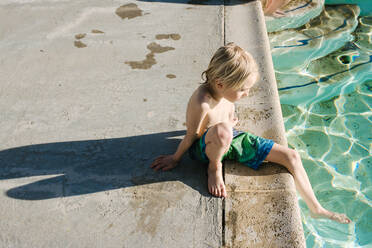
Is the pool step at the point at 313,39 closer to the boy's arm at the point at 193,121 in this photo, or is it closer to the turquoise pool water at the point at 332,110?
the turquoise pool water at the point at 332,110

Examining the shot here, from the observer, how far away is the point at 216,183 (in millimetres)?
2119

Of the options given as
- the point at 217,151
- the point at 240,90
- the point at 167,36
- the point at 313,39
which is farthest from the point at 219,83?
the point at 313,39

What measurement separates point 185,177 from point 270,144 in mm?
590

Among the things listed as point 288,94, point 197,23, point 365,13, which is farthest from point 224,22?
point 365,13

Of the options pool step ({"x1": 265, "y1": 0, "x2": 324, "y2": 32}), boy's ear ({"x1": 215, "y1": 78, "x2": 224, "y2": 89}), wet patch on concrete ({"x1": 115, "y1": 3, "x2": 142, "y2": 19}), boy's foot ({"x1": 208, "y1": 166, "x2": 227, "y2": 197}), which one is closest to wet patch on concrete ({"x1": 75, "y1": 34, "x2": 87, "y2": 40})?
wet patch on concrete ({"x1": 115, "y1": 3, "x2": 142, "y2": 19})

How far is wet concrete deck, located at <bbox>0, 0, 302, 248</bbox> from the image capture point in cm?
199

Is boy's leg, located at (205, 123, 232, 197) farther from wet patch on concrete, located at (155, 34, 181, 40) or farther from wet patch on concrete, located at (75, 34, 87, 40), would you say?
wet patch on concrete, located at (75, 34, 87, 40)

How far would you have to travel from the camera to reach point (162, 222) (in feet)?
6.58

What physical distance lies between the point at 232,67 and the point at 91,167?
3.70ft

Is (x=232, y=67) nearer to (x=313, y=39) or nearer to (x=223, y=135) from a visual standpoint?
(x=223, y=135)

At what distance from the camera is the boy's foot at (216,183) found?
6.91 ft

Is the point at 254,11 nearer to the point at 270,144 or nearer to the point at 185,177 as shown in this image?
the point at 270,144

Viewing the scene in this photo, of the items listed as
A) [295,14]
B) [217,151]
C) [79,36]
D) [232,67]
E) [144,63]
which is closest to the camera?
[232,67]

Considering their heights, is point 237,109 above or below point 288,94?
above
